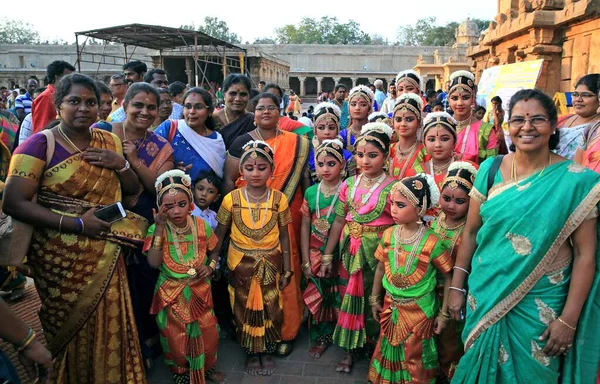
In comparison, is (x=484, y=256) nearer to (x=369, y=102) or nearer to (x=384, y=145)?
(x=384, y=145)

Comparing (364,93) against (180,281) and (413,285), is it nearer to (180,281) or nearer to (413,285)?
(413,285)

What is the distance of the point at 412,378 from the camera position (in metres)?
2.66

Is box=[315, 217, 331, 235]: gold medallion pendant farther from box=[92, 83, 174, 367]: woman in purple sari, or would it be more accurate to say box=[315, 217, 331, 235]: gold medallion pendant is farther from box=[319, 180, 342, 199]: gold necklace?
box=[92, 83, 174, 367]: woman in purple sari

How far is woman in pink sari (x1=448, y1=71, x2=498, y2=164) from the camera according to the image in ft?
11.7

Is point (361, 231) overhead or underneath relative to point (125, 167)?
underneath

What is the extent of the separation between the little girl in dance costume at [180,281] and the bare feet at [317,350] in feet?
2.81

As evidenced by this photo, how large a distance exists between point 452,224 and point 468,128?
4.17ft

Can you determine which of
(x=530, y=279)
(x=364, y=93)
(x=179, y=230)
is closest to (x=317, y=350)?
(x=179, y=230)

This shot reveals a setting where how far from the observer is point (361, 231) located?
303 cm

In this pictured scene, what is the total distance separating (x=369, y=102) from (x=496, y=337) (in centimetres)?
261

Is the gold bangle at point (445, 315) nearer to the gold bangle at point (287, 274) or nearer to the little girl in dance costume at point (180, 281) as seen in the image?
the gold bangle at point (287, 274)

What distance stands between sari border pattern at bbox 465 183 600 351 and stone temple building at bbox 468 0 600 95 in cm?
550

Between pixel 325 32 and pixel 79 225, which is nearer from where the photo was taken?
pixel 79 225

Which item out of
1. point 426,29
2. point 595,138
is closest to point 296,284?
point 595,138
